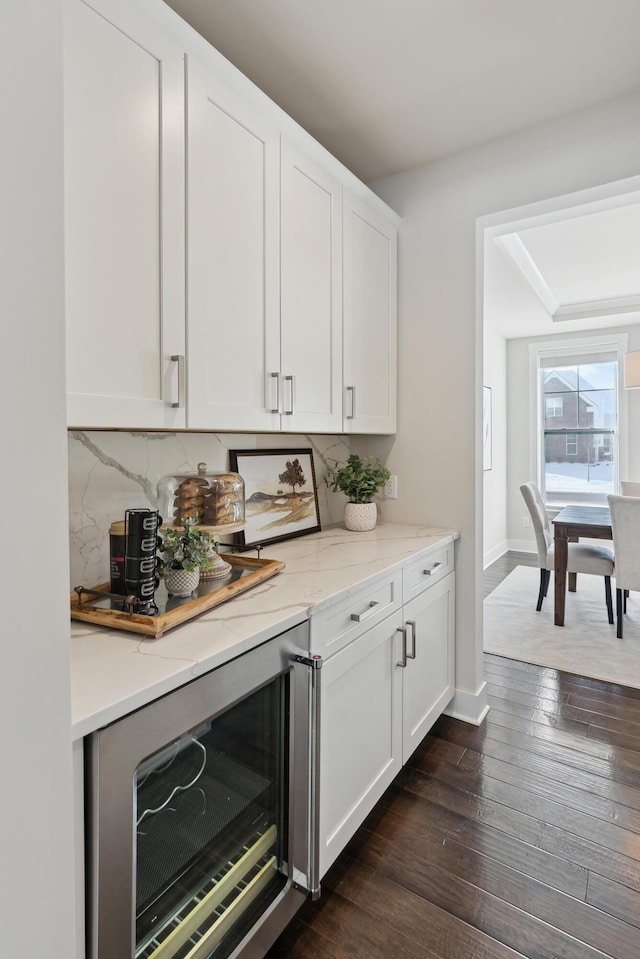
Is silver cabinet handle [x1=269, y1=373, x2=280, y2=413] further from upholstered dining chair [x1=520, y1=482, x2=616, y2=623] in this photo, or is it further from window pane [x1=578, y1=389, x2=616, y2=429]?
window pane [x1=578, y1=389, x2=616, y2=429]

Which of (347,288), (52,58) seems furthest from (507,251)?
(52,58)

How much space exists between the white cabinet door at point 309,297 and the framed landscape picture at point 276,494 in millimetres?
300

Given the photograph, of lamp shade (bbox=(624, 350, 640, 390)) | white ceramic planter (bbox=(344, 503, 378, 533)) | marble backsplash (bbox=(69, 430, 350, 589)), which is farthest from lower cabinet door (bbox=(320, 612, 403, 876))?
lamp shade (bbox=(624, 350, 640, 390))

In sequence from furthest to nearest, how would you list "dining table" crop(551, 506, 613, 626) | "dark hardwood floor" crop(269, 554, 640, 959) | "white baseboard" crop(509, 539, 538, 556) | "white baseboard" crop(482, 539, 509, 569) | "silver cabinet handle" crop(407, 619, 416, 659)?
"white baseboard" crop(509, 539, 538, 556), "white baseboard" crop(482, 539, 509, 569), "dining table" crop(551, 506, 613, 626), "silver cabinet handle" crop(407, 619, 416, 659), "dark hardwood floor" crop(269, 554, 640, 959)

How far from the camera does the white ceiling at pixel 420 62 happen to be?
5.32 feet

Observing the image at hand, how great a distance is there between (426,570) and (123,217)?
5.25ft

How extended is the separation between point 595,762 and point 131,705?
210 cm

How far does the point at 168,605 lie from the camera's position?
4.14ft

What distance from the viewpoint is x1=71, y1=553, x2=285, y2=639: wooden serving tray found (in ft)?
3.70

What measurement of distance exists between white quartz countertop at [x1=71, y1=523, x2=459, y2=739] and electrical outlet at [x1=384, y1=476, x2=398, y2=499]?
2.30 ft

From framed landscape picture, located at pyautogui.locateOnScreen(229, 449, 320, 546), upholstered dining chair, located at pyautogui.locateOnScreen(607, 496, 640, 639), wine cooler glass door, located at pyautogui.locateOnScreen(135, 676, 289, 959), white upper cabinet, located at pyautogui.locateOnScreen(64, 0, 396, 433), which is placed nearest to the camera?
wine cooler glass door, located at pyautogui.locateOnScreen(135, 676, 289, 959)

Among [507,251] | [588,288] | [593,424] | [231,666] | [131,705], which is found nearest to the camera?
[131,705]

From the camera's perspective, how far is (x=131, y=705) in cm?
87

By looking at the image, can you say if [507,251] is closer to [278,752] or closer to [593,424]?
[593,424]
